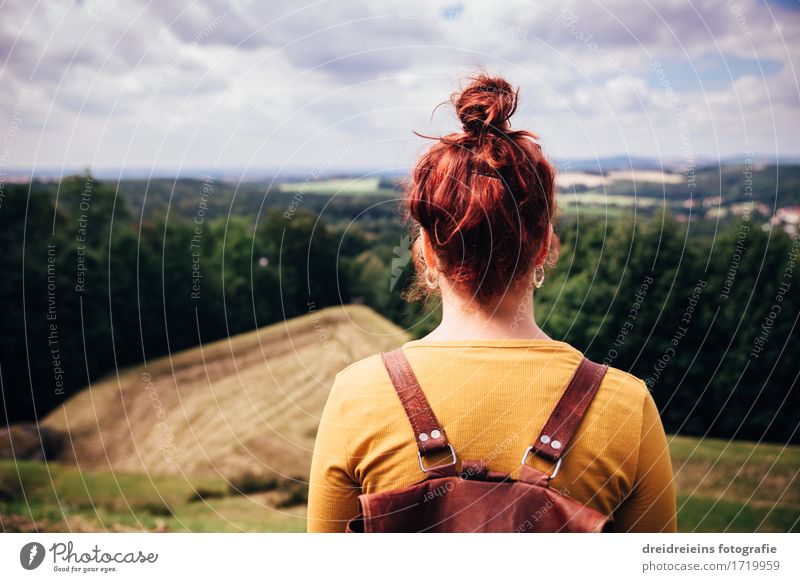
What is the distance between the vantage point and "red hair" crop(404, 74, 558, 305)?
1617mm

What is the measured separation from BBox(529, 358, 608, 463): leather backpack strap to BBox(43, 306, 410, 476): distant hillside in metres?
6.96

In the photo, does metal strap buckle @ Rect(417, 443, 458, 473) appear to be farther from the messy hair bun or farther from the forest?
the forest

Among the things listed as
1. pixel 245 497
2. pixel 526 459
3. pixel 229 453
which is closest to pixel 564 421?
pixel 526 459

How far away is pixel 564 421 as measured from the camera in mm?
1658

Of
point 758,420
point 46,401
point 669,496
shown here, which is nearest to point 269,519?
point 46,401

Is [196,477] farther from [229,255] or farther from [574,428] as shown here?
[574,428]

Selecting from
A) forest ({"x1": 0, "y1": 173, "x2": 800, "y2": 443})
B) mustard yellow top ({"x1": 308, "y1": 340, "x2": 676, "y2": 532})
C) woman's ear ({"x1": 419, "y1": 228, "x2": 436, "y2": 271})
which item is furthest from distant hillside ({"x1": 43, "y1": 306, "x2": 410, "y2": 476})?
mustard yellow top ({"x1": 308, "y1": 340, "x2": 676, "y2": 532})

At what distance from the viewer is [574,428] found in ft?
5.42
